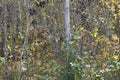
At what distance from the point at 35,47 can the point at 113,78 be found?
310 centimetres

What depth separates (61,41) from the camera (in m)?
6.37

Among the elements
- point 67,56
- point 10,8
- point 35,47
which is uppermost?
point 10,8

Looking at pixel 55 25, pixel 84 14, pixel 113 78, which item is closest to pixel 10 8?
pixel 55 25

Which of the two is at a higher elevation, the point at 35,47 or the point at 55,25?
the point at 55,25

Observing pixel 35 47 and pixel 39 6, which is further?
pixel 39 6

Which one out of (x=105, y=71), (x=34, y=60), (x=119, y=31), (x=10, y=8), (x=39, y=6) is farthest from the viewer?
(x=39, y=6)

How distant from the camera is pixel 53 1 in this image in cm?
760

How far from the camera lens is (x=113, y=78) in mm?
4887

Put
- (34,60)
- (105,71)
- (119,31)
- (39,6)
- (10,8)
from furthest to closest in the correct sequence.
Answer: (39,6)
(119,31)
(10,8)
(34,60)
(105,71)

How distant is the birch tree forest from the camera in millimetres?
4680

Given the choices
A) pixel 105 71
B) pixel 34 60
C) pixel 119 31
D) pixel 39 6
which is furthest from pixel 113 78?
pixel 39 6

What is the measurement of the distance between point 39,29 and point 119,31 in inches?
82.0

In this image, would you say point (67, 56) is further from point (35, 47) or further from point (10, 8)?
point (35, 47)

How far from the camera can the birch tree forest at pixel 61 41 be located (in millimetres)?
4680
